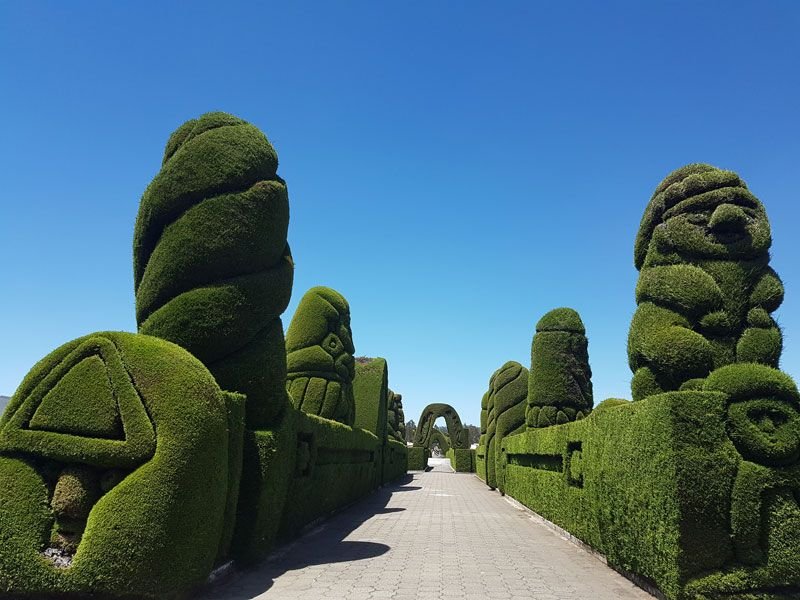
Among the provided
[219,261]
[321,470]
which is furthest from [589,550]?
[219,261]

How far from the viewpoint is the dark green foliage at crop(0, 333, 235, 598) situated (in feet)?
16.0

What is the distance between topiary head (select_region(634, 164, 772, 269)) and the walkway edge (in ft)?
12.6

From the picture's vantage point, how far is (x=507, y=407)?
21281mm

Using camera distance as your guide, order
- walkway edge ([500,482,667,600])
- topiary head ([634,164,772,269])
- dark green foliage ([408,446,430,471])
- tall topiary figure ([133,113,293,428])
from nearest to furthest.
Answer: walkway edge ([500,482,667,600]), topiary head ([634,164,772,269]), tall topiary figure ([133,113,293,428]), dark green foliage ([408,446,430,471])

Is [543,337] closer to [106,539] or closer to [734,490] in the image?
[734,490]

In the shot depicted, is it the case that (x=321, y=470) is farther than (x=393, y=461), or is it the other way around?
(x=393, y=461)

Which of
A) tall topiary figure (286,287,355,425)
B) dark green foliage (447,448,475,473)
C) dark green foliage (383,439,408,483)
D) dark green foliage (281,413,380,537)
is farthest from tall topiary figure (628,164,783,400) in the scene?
dark green foliage (447,448,475,473)

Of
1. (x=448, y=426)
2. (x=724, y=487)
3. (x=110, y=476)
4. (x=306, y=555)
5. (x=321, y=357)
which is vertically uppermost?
(x=321, y=357)

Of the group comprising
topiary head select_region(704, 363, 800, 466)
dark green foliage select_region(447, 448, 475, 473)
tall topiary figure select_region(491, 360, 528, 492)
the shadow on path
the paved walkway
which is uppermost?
tall topiary figure select_region(491, 360, 528, 492)

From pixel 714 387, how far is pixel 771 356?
51.8 inches

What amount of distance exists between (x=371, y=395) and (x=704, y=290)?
49.9ft

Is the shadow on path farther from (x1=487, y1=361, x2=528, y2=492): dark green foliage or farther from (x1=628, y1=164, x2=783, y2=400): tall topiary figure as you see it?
(x1=487, y1=361, x2=528, y2=492): dark green foliage

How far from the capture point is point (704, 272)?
674 cm

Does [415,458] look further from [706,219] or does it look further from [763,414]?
[763,414]
